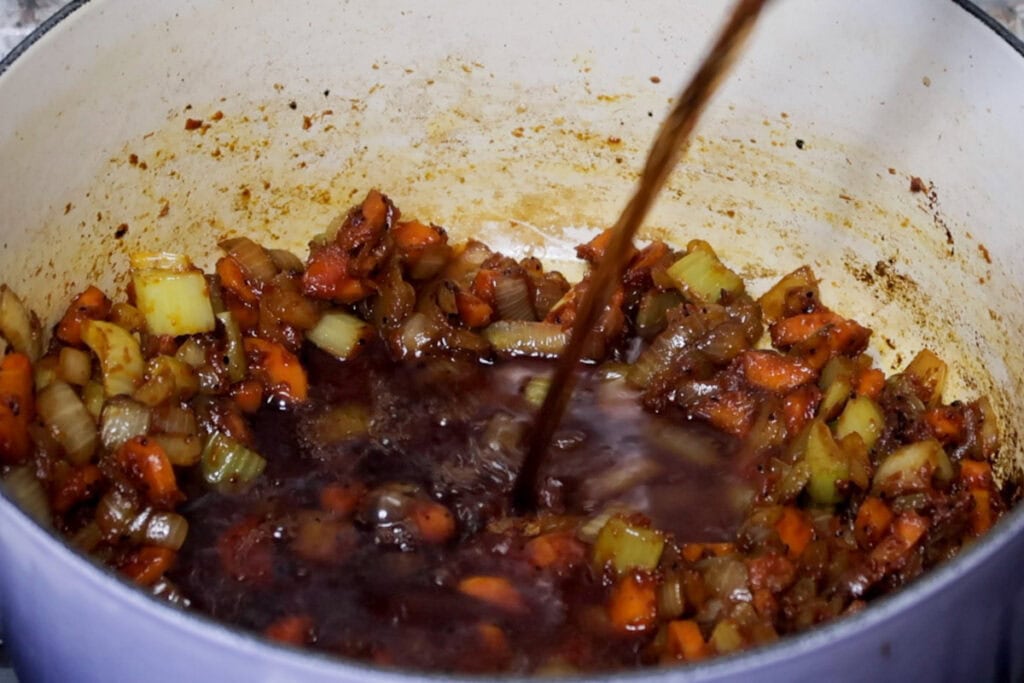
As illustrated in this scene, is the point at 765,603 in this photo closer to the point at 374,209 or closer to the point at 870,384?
the point at 870,384

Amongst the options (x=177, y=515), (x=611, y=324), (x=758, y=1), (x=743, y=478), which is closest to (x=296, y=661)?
(x=177, y=515)

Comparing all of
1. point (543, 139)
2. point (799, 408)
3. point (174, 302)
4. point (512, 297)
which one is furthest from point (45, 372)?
point (799, 408)

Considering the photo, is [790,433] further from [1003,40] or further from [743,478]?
[1003,40]

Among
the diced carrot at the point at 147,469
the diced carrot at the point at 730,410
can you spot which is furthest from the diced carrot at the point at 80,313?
the diced carrot at the point at 730,410

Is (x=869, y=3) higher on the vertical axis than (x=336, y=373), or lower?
higher

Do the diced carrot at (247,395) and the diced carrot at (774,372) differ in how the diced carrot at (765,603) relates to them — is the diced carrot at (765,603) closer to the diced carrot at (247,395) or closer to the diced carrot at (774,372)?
the diced carrot at (774,372)

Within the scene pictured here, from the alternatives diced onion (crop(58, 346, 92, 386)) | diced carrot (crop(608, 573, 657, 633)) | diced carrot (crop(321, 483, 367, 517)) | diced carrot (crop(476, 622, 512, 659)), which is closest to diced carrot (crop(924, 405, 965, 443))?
diced carrot (crop(608, 573, 657, 633))
